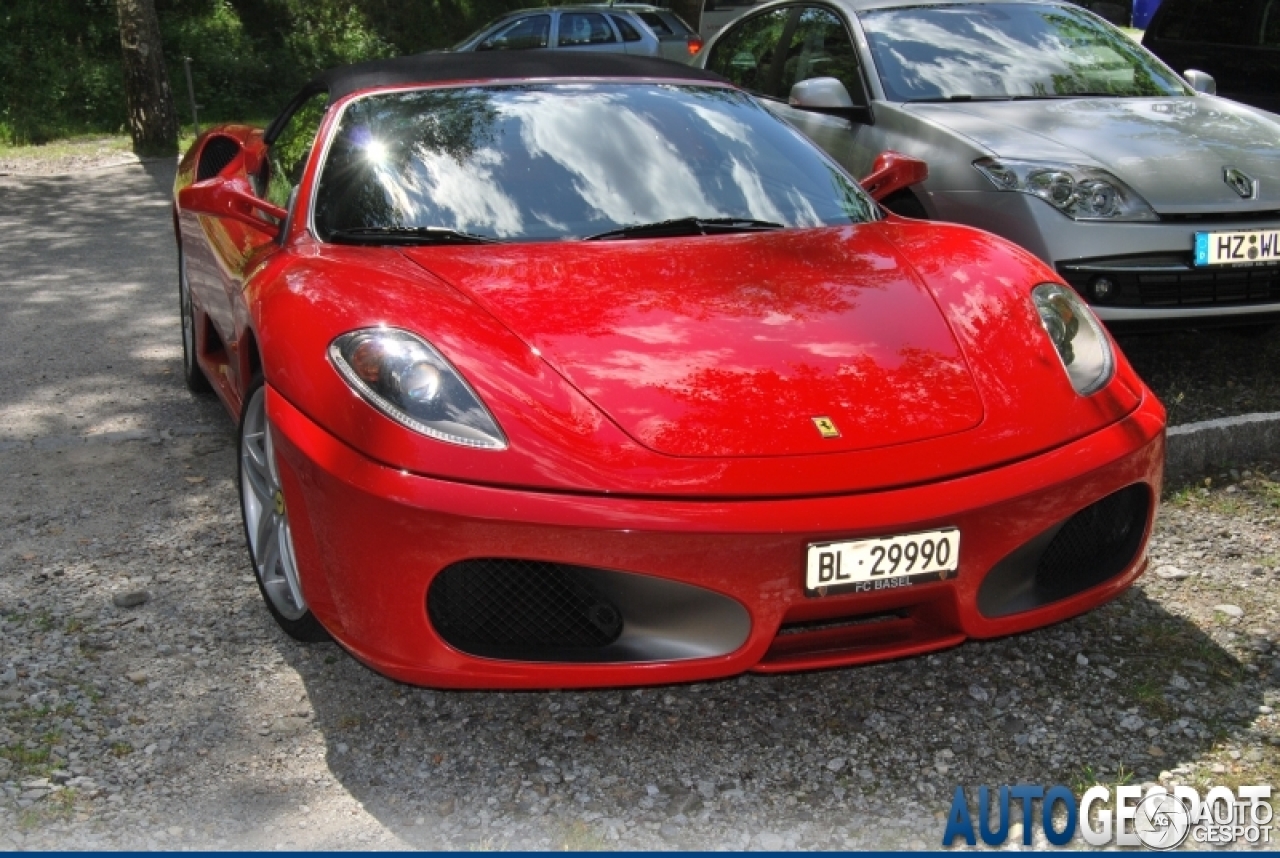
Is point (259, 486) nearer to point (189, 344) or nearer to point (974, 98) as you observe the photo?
point (189, 344)

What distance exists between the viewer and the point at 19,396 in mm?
5672

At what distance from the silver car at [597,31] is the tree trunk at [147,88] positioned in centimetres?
465

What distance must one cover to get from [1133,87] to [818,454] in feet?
13.9

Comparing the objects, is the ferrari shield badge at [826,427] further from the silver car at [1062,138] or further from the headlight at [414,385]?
the silver car at [1062,138]

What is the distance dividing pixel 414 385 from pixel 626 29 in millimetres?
15368

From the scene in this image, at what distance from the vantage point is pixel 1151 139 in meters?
5.51

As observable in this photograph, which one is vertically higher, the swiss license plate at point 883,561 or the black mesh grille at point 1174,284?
the swiss license plate at point 883,561

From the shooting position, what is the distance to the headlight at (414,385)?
9.32 ft

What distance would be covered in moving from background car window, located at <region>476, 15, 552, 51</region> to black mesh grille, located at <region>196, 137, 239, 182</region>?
42.1 ft

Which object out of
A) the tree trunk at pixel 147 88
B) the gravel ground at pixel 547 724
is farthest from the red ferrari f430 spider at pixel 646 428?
the tree trunk at pixel 147 88

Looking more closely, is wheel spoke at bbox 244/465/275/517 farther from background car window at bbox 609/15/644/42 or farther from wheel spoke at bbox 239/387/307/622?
background car window at bbox 609/15/644/42

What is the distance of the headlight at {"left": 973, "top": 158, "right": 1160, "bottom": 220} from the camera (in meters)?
5.16

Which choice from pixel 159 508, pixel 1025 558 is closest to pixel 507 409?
pixel 1025 558

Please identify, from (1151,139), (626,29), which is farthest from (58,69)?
(1151,139)
